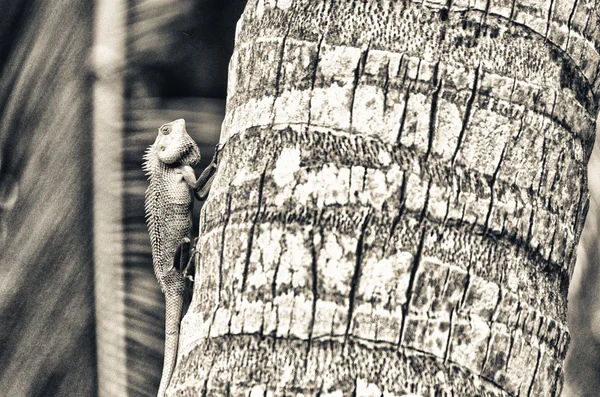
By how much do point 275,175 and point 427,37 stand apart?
451 mm

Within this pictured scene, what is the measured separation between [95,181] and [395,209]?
3078mm

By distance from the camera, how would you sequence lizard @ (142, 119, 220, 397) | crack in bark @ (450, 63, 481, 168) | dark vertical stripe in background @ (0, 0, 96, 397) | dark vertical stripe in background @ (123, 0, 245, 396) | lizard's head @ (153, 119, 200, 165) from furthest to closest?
1. dark vertical stripe in background @ (0, 0, 96, 397)
2. dark vertical stripe in background @ (123, 0, 245, 396)
3. lizard's head @ (153, 119, 200, 165)
4. lizard @ (142, 119, 220, 397)
5. crack in bark @ (450, 63, 481, 168)

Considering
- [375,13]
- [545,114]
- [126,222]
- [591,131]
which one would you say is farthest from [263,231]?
[126,222]

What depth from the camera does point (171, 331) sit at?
3.88m

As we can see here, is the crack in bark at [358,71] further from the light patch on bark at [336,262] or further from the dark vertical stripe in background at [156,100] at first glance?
the dark vertical stripe in background at [156,100]

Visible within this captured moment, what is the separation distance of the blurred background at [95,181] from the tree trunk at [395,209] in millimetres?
2537

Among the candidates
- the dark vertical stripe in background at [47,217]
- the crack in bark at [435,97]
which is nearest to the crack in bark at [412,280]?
the crack in bark at [435,97]

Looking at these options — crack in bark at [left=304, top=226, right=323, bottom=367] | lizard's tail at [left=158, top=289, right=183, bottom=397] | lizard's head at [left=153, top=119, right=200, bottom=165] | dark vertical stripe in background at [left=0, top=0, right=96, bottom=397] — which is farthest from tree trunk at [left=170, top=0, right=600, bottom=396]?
dark vertical stripe in background at [left=0, top=0, right=96, bottom=397]

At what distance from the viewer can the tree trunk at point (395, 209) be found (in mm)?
2152

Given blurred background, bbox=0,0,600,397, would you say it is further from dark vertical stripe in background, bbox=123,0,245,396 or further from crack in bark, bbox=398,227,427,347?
crack in bark, bbox=398,227,427,347

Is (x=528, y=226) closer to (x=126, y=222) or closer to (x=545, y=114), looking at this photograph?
(x=545, y=114)

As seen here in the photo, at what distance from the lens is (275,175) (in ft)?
7.52

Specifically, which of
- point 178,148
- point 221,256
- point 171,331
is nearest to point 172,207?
point 178,148

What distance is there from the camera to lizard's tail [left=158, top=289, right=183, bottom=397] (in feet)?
12.1
